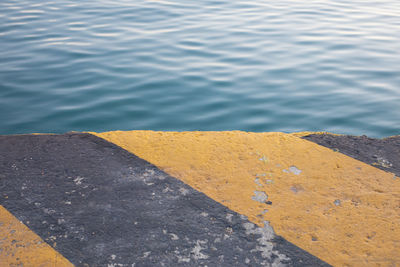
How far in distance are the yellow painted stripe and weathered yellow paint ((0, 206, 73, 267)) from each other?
1.09m

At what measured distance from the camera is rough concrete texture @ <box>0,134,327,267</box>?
2164 millimetres

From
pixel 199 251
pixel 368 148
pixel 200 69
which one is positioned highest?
pixel 200 69

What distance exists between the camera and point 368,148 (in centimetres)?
342

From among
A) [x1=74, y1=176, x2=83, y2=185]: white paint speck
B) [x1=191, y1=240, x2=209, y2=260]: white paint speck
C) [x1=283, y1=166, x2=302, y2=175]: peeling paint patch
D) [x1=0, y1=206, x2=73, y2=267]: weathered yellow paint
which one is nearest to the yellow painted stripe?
[x1=283, y1=166, x2=302, y2=175]: peeling paint patch

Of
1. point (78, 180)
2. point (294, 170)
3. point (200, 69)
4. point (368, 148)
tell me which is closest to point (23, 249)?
point (78, 180)

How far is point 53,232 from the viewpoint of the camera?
2322mm

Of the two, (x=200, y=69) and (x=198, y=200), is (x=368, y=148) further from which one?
(x=200, y=69)

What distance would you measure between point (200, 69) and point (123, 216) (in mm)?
3561

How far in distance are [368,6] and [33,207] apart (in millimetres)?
9445

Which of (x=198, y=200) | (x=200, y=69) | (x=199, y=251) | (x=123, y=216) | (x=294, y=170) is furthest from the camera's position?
(x=200, y=69)

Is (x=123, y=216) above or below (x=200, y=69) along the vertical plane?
below

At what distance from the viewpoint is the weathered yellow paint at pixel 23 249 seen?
83.1 inches

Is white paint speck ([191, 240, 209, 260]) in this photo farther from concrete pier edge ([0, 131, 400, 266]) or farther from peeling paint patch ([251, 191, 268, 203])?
peeling paint patch ([251, 191, 268, 203])

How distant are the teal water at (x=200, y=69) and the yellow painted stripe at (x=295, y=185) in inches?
26.4
